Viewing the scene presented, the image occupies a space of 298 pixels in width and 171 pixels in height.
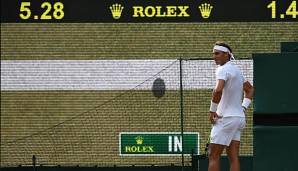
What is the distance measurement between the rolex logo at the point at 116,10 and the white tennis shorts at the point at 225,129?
7413 millimetres

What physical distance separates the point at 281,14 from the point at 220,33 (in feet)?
4.69

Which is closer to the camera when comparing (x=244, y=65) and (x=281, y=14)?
(x=244, y=65)

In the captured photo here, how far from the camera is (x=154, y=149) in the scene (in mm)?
15930

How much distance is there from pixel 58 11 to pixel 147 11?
1792 mm

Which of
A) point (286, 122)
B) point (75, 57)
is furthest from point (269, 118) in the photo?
point (75, 57)

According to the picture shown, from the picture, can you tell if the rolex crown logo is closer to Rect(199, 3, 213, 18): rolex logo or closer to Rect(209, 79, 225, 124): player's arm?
Rect(199, 3, 213, 18): rolex logo

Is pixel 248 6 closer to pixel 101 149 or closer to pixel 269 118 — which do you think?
pixel 101 149

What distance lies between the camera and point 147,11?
50.3ft

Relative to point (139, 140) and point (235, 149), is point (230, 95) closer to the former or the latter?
point (235, 149)

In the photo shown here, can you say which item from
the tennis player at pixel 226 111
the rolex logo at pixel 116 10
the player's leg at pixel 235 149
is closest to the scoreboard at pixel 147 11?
the rolex logo at pixel 116 10

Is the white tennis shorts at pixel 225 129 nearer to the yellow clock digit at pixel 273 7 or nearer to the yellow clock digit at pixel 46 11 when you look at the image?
the yellow clock digit at pixel 273 7

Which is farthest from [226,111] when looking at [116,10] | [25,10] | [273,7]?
[25,10]

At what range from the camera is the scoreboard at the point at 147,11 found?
1531 centimetres

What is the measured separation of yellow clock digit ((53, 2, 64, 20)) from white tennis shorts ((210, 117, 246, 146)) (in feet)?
24.1
